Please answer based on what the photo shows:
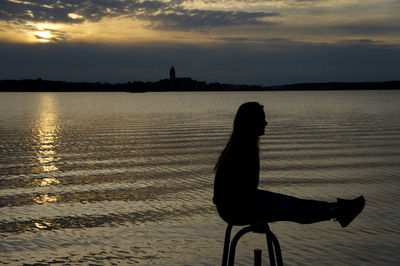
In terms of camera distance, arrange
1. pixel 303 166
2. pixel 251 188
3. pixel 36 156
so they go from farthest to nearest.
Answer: pixel 36 156 < pixel 303 166 < pixel 251 188

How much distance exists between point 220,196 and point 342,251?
3.14 m

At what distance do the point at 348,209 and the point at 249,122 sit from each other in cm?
123

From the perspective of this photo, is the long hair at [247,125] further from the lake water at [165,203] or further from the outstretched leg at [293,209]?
the lake water at [165,203]

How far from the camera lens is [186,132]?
86.5 ft

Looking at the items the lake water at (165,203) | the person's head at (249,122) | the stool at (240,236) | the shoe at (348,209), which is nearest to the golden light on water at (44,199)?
the lake water at (165,203)

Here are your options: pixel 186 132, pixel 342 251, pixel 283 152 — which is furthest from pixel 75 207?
pixel 186 132

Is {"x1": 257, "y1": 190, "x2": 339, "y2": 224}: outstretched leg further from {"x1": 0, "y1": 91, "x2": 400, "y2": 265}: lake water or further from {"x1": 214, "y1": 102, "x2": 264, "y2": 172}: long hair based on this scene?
{"x1": 0, "y1": 91, "x2": 400, "y2": 265}: lake water

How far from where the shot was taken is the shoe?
430cm

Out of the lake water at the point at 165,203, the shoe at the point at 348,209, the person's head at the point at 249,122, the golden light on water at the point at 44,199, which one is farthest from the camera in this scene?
the golden light on water at the point at 44,199

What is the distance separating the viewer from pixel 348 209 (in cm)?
430

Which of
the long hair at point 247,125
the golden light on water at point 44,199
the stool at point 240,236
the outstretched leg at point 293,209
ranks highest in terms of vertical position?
the long hair at point 247,125

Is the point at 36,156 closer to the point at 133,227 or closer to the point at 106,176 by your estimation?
the point at 106,176

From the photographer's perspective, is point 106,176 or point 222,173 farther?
point 106,176

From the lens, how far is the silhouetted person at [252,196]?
14.2 feet
